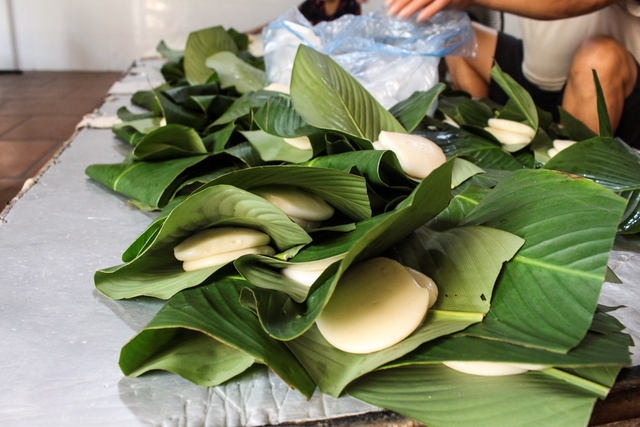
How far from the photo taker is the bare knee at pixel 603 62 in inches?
51.9

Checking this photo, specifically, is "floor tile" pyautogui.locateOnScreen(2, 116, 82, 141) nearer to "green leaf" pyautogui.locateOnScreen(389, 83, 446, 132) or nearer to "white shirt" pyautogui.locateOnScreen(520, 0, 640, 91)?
"green leaf" pyautogui.locateOnScreen(389, 83, 446, 132)

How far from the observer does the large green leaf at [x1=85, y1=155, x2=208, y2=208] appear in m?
0.78

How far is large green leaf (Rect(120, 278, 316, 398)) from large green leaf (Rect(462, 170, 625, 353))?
0.60 feet

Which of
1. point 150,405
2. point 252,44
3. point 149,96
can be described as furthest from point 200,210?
point 252,44

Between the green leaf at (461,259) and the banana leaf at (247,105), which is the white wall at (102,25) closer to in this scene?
the banana leaf at (247,105)

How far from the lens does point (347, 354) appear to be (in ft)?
1.47

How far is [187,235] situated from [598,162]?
2.39 ft

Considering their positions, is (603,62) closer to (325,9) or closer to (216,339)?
(216,339)

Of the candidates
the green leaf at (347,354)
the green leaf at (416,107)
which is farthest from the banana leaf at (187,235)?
the green leaf at (416,107)

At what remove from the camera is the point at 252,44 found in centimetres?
265

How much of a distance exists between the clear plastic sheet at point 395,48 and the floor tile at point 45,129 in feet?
5.38

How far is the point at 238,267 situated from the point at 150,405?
6.4 inches

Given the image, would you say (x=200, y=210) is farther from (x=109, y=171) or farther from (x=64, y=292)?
(x=109, y=171)

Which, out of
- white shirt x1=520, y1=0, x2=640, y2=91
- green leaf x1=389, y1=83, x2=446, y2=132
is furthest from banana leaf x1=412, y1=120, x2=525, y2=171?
white shirt x1=520, y1=0, x2=640, y2=91
